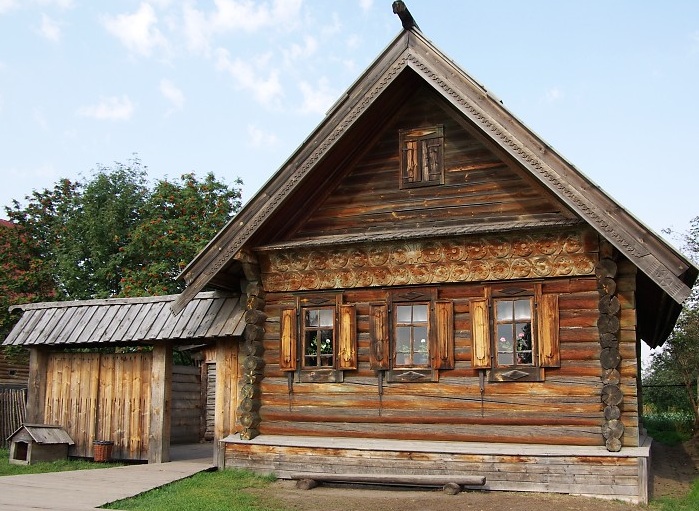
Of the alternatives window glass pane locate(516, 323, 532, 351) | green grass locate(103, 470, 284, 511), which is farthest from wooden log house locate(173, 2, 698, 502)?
green grass locate(103, 470, 284, 511)

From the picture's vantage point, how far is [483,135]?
13.5 meters

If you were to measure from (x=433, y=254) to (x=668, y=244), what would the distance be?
3992 mm

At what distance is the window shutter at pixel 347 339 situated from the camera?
13.8 m

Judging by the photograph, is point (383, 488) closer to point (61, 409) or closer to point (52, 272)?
point (61, 409)

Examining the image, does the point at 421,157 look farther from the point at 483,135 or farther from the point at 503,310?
the point at 503,310

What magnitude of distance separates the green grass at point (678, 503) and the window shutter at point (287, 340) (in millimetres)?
6543

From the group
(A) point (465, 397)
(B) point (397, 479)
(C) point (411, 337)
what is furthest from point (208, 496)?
(A) point (465, 397)

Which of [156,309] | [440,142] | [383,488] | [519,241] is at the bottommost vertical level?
[383,488]

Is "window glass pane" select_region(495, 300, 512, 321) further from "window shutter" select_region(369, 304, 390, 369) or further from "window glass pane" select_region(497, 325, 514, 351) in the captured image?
"window shutter" select_region(369, 304, 390, 369)

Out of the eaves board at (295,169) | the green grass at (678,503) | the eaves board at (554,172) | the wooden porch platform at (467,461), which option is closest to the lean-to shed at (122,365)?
the eaves board at (295,169)

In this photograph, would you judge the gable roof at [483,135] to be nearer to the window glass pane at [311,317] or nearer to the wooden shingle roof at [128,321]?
the wooden shingle roof at [128,321]

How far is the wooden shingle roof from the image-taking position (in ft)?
48.9

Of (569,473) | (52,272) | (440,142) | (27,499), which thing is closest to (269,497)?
(27,499)

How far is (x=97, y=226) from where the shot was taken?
30891 mm
